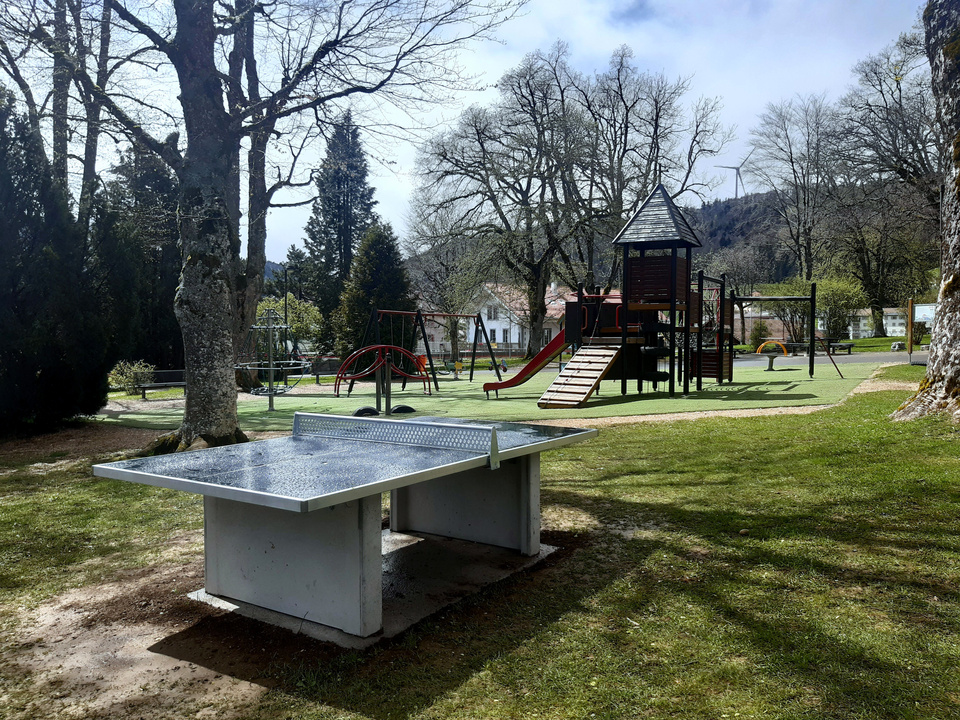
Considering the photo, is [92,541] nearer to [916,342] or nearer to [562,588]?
[562,588]

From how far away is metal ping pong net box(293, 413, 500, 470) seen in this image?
13.4ft

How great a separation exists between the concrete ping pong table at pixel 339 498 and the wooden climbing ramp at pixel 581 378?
9.09 metres

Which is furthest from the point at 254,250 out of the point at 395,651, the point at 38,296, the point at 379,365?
the point at 395,651

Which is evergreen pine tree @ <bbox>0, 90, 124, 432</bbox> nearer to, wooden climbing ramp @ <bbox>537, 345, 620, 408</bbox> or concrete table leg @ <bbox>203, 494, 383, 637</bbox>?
wooden climbing ramp @ <bbox>537, 345, 620, 408</bbox>

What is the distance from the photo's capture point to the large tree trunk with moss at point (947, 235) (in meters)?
7.48

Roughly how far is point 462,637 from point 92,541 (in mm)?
3291

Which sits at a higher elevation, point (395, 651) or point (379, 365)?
point (379, 365)

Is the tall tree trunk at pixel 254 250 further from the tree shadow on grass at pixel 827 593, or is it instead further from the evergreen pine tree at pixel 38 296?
the tree shadow on grass at pixel 827 593

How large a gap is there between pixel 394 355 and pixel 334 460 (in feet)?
79.4

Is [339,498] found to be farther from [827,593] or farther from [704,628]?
[827,593]

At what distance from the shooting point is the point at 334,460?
12.8 ft

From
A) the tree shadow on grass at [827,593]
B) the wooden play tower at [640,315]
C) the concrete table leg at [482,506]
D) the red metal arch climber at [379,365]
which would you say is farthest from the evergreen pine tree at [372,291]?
the tree shadow on grass at [827,593]

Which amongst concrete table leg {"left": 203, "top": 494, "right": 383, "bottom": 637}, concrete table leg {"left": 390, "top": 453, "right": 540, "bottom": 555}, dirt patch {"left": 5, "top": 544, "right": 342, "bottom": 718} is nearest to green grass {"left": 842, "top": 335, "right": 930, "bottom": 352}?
concrete table leg {"left": 390, "top": 453, "right": 540, "bottom": 555}

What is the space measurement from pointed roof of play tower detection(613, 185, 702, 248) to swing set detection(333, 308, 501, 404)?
179 inches
